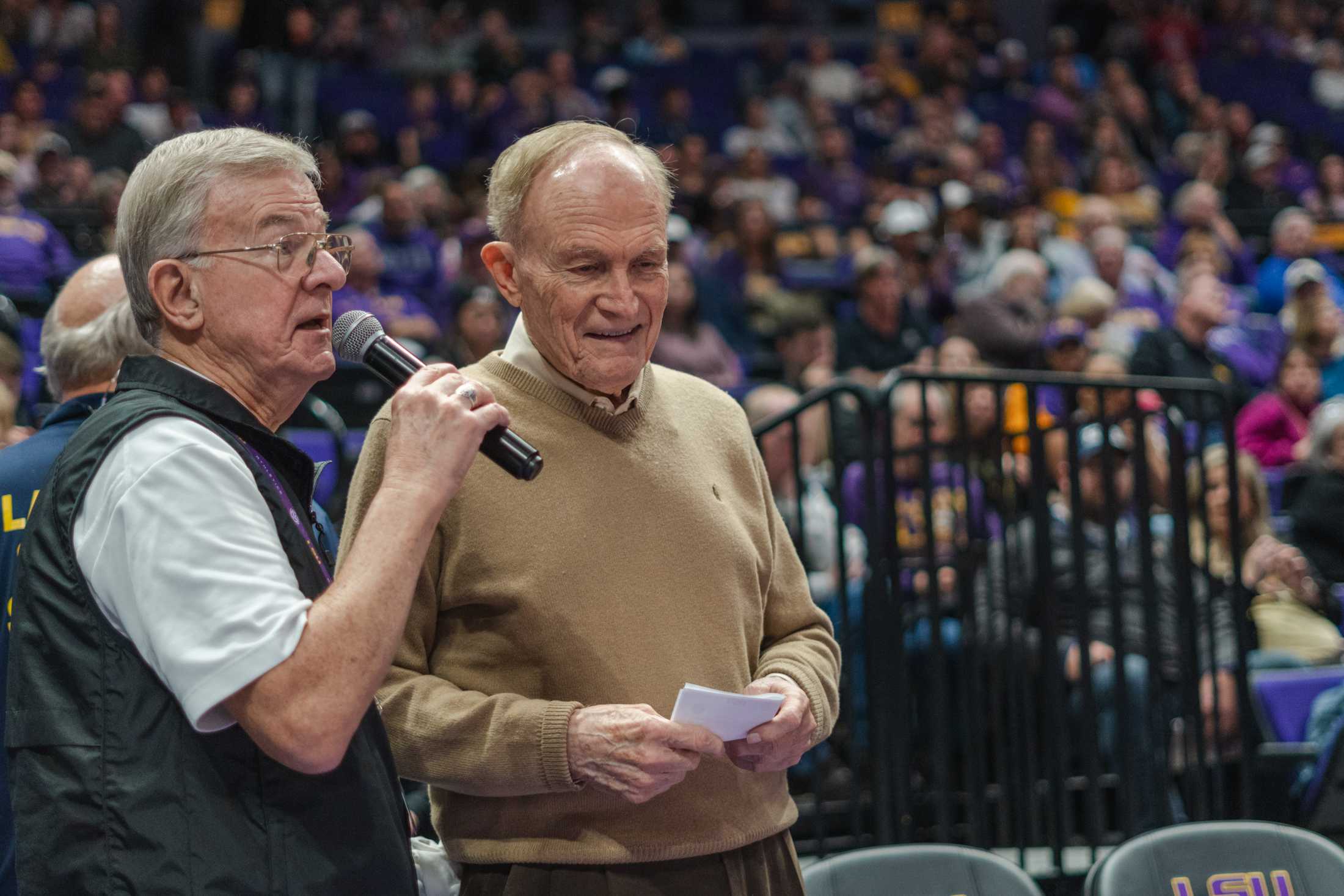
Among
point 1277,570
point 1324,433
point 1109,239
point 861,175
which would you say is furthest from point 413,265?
point 1277,570

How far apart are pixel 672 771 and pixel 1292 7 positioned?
13.7m

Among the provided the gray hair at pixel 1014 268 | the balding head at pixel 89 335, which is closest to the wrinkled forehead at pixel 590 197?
the balding head at pixel 89 335

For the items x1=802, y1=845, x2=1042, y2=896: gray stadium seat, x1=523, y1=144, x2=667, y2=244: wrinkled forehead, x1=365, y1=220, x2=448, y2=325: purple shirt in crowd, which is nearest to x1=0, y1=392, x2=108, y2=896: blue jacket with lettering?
x1=523, y1=144, x2=667, y2=244: wrinkled forehead

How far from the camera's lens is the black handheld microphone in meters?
1.43

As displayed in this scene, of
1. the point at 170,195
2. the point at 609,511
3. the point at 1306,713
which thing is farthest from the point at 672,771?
the point at 1306,713

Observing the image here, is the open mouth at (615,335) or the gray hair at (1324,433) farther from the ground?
the open mouth at (615,335)

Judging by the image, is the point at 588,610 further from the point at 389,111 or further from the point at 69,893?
the point at 389,111

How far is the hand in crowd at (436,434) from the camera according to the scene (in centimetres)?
135

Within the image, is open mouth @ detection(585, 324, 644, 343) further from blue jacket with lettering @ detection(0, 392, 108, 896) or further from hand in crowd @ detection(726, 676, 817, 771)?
blue jacket with lettering @ detection(0, 392, 108, 896)

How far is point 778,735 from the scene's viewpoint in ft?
5.40

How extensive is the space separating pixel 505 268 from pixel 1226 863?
160 centimetres

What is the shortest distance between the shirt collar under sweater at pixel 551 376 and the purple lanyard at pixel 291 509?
418mm

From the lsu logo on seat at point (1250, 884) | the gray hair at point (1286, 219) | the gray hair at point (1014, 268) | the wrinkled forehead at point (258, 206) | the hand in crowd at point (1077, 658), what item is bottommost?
the lsu logo on seat at point (1250, 884)

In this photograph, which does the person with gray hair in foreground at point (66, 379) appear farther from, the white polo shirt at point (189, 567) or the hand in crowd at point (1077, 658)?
the hand in crowd at point (1077, 658)
